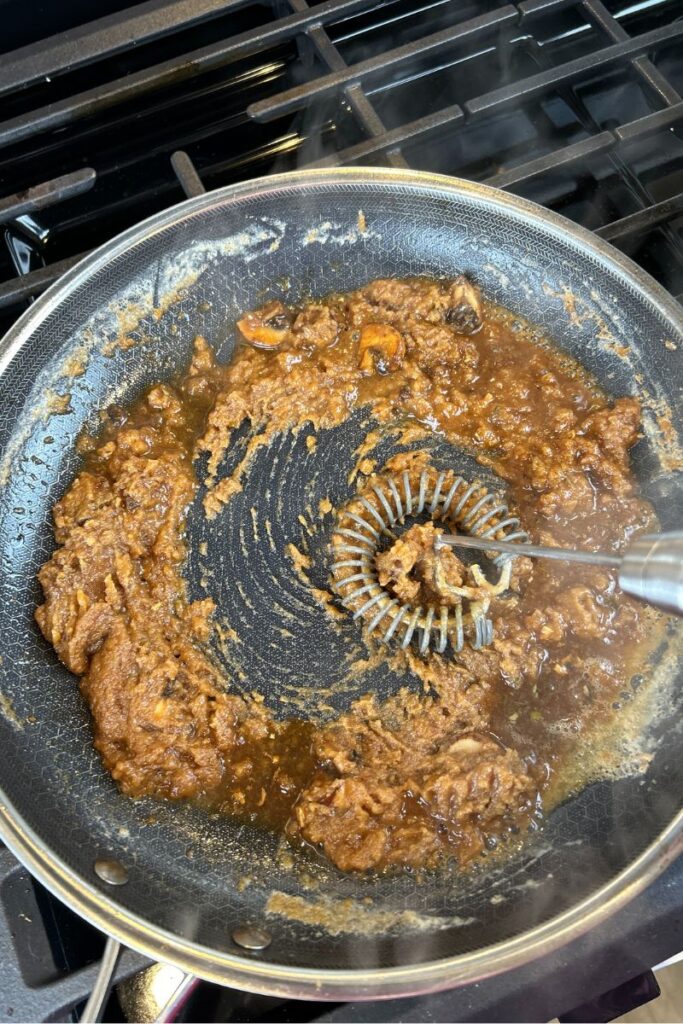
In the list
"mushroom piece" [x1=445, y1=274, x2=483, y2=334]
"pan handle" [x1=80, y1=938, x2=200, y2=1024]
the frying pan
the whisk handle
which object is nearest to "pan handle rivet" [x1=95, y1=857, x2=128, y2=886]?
the frying pan

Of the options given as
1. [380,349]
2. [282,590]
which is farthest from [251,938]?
[380,349]

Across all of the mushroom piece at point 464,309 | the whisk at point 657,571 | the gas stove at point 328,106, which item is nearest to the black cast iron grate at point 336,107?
the gas stove at point 328,106

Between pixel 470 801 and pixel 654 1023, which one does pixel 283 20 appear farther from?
pixel 654 1023

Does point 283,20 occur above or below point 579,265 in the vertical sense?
above

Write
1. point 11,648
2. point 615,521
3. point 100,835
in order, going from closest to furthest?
1. point 100,835
2. point 11,648
3. point 615,521

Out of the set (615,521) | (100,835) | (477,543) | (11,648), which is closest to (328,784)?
(100,835)

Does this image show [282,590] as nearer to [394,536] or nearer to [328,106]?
[394,536]

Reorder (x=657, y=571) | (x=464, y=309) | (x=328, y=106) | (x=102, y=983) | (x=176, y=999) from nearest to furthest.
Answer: (x=657, y=571), (x=102, y=983), (x=176, y=999), (x=464, y=309), (x=328, y=106)
